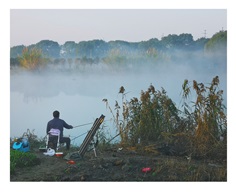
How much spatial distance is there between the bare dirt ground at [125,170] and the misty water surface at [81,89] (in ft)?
4.39

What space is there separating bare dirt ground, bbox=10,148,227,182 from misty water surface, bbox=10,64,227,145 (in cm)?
134

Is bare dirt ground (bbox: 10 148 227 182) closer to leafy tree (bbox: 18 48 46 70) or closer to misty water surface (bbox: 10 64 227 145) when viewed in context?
misty water surface (bbox: 10 64 227 145)

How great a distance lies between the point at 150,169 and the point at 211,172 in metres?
0.99

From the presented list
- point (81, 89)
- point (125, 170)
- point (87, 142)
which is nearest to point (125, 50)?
point (81, 89)

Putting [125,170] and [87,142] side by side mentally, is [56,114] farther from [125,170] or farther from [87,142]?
[125,170]

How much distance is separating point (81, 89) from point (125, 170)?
285 cm

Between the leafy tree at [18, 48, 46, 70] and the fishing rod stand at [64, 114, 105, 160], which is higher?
the leafy tree at [18, 48, 46, 70]

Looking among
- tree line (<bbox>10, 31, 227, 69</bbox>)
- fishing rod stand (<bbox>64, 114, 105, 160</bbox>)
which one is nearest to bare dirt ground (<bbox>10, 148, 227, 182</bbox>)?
fishing rod stand (<bbox>64, 114, 105, 160</bbox>)

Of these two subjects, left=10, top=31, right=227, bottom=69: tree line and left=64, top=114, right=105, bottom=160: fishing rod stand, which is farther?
left=10, top=31, right=227, bottom=69: tree line

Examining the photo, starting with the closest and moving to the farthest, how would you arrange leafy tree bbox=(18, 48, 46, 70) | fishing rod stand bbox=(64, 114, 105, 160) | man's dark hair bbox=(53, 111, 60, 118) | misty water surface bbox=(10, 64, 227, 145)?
fishing rod stand bbox=(64, 114, 105, 160)
man's dark hair bbox=(53, 111, 60, 118)
misty water surface bbox=(10, 64, 227, 145)
leafy tree bbox=(18, 48, 46, 70)

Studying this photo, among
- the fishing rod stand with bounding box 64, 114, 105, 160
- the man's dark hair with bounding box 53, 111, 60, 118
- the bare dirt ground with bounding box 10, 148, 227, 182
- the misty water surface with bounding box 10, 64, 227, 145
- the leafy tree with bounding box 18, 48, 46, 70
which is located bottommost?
the bare dirt ground with bounding box 10, 148, 227, 182

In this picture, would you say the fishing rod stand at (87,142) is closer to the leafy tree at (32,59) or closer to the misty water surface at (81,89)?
the misty water surface at (81,89)

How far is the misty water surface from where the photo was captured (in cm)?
1040

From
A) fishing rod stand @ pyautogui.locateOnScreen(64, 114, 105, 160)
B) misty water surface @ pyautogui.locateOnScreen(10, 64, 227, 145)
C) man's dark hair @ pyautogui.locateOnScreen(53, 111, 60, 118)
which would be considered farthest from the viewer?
misty water surface @ pyautogui.locateOnScreen(10, 64, 227, 145)
